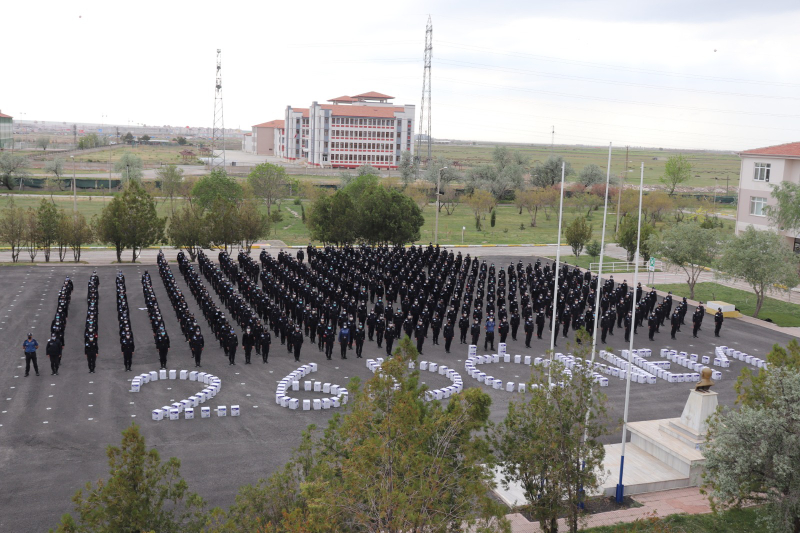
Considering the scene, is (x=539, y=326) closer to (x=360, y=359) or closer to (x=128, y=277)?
(x=360, y=359)

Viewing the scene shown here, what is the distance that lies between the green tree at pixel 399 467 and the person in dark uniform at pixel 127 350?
1106 cm

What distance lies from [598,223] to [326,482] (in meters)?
56.6

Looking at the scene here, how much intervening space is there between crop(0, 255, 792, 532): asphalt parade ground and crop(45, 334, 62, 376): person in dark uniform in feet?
0.87

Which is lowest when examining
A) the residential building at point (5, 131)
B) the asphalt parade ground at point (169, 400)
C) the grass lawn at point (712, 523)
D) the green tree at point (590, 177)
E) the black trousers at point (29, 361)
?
the grass lawn at point (712, 523)

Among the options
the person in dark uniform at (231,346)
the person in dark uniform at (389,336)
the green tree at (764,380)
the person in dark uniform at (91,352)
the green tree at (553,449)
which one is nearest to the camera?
the green tree at (553,449)

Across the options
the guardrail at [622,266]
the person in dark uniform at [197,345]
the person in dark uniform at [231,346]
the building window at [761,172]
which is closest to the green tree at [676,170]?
the building window at [761,172]

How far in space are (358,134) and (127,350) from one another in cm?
8884

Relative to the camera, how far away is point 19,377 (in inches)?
695

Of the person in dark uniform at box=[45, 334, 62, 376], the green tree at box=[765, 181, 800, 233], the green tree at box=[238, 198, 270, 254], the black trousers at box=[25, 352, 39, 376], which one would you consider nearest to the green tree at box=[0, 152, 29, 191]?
the green tree at box=[238, 198, 270, 254]

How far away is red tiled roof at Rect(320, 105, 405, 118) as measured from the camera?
10269cm

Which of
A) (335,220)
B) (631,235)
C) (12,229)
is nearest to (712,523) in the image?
(631,235)

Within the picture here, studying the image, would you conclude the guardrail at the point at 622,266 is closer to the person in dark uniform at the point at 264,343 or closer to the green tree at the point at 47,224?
the person in dark uniform at the point at 264,343

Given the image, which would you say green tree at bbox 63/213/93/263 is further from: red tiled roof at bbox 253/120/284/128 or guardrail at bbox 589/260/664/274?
red tiled roof at bbox 253/120/284/128

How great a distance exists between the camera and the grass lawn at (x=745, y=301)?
27188 millimetres
